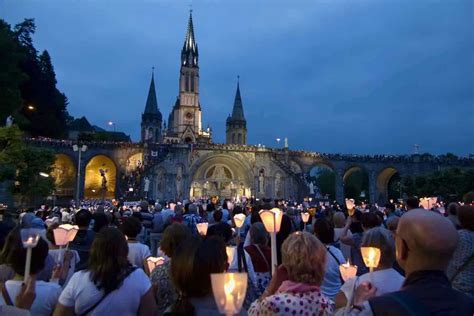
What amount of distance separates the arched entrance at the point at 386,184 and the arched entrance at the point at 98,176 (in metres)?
38.7

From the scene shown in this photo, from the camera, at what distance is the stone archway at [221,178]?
5503 cm

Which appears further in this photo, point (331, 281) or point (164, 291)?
point (331, 281)

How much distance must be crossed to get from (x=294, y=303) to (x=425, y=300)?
101 centimetres

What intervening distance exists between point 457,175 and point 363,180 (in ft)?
128

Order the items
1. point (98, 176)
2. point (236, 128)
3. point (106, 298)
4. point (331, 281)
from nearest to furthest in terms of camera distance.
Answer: point (106, 298)
point (331, 281)
point (98, 176)
point (236, 128)

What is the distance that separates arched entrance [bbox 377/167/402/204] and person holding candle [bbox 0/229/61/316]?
63.6 m

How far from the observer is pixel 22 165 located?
85.6ft

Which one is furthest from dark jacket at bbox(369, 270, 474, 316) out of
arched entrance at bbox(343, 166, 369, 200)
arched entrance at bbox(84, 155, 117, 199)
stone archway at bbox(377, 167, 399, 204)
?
arched entrance at bbox(343, 166, 369, 200)

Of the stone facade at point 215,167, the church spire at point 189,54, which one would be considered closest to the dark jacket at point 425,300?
the stone facade at point 215,167

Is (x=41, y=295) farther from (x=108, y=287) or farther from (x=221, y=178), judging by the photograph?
(x=221, y=178)

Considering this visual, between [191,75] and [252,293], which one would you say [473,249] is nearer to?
[252,293]

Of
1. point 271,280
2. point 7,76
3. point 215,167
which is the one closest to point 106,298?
point 271,280

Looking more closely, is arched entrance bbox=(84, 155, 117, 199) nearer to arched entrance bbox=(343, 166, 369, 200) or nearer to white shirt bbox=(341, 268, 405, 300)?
arched entrance bbox=(343, 166, 369, 200)

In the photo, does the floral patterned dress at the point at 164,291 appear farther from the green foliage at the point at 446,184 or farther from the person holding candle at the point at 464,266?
the green foliage at the point at 446,184
